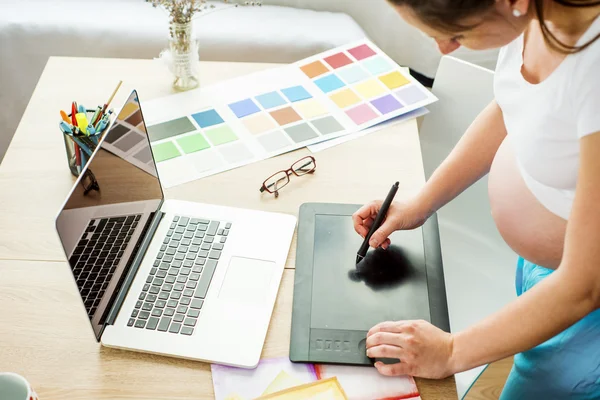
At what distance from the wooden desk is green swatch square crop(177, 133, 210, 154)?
9cm

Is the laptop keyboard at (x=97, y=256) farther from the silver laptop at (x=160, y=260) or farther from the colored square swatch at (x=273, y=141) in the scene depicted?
the colored square swatch at (x=273, y=141)

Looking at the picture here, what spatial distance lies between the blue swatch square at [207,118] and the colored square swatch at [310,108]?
0.53ft

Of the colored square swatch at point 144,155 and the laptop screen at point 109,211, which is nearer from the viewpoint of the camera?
the laptop screen at point 109,211

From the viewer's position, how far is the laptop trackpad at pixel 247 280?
0.87m

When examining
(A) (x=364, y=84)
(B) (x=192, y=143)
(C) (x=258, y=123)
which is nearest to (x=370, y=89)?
(A) (x=364, y=84)

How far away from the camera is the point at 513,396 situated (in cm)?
88

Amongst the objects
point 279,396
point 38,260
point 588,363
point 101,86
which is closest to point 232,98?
point 101,86

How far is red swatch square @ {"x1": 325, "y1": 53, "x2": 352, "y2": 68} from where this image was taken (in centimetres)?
133

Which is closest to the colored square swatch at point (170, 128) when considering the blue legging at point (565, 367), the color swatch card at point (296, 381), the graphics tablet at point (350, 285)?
the graphics tablet at point (350, 285)

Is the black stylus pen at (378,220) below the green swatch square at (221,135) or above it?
above

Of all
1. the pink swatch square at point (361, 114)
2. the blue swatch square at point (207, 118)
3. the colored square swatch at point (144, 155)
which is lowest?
the blue swatch square at point (207, 118)

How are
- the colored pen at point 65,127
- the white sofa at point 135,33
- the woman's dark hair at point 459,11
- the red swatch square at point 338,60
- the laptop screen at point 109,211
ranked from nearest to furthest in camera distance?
the woman's dark hair at point 459,11, the laptop screen at point 109,211, the colored pen at point 65,127, the red swatch square at point 338,60, the white sofa at point 135,33

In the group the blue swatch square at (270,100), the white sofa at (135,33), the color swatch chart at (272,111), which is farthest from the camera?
Result: the white sofa at (135,33)

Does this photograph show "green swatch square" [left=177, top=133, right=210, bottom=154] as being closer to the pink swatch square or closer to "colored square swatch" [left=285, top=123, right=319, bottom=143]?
"colored square swatch" [left=285, top=123, right=319, bottom=143]
